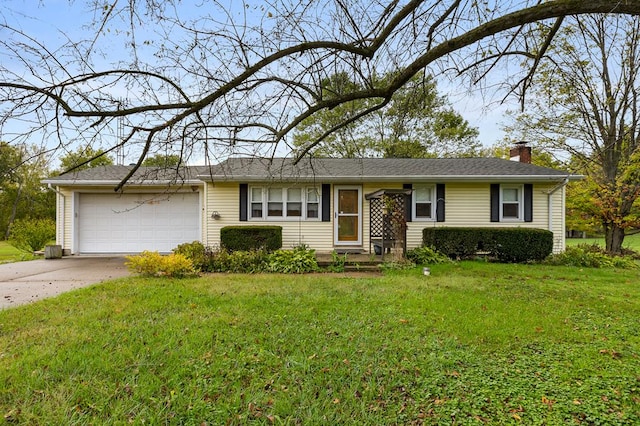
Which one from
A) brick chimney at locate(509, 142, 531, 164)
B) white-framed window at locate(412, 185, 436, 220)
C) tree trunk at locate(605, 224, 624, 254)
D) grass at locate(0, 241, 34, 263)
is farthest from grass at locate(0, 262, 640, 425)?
tree trunk at locate(605, 224, 624, 254)

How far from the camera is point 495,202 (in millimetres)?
10914

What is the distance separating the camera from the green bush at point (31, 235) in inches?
460

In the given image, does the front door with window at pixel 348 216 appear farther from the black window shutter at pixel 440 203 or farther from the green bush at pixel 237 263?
the green bush at pixel 237 263

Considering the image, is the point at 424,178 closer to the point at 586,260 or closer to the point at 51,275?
the point at 586,260

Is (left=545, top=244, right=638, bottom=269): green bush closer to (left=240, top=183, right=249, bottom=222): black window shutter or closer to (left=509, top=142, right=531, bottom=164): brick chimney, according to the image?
(left=509, top=142, right=531, bottom=164): brick chimney

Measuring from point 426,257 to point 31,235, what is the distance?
13.5 m

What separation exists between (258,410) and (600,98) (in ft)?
54.0

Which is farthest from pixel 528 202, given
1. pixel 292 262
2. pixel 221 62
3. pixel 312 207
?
pixel 221 62

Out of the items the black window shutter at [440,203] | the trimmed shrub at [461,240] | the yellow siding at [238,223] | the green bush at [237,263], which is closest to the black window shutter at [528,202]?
the trimmed shrub at [461,240]

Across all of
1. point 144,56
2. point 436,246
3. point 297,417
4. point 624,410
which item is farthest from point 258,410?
point 436,246

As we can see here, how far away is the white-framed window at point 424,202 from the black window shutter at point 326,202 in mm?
2831

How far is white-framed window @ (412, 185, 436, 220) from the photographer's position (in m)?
11.0

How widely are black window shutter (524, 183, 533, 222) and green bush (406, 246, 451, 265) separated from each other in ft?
11.1

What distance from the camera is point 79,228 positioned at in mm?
11812
